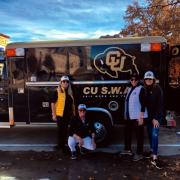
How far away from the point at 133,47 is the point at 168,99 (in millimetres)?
1742

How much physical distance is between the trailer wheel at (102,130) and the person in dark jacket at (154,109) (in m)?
1.27

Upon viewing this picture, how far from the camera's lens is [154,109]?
21.8 ft

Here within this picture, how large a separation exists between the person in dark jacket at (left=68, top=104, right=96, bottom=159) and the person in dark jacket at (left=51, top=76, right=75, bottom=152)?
40 cm

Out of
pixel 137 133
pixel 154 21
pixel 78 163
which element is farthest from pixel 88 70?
pixel 154 21

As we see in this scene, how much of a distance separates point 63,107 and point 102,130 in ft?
3.57

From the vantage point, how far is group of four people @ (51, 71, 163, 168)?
21.7 ft

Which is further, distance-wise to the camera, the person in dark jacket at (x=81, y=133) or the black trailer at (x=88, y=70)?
the black trailer at (x=88, y=70)

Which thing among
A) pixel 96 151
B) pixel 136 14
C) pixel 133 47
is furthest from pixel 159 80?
pixel 136 14

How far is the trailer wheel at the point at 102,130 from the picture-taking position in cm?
788

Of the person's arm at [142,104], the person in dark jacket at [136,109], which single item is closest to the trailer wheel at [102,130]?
the person in dark jacket at [136,109]

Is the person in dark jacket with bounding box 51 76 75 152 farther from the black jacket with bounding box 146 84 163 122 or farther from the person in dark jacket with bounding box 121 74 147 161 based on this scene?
the black jacket with bounding box 146 84 163 122

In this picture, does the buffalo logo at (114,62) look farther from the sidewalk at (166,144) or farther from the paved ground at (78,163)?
the paved ground at (78,163)

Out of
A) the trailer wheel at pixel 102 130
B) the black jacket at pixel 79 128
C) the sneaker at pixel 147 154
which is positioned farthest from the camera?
the trailer wheel at pixel 102 130

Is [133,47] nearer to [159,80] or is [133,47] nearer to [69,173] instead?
[159,80]
